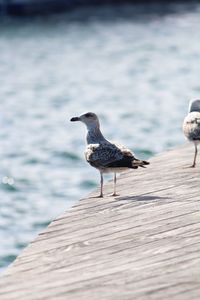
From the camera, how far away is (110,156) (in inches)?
402

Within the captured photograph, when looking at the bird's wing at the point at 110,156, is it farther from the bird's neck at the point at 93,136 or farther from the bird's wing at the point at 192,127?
the bird's wing at the point at 192,127

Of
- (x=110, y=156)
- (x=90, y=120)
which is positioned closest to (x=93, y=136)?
(x=90, y=120)

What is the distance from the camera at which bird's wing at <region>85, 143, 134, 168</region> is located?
1018cm

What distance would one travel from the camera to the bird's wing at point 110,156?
1018 centimetres

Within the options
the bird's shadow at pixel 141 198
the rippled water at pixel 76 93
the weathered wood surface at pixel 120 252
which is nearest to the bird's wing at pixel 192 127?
the weathered wood surface at pixel 120 252

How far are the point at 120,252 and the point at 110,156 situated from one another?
2.18 meters

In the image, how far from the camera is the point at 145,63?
32469mm

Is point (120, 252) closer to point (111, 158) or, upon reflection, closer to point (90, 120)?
point (111, 158)

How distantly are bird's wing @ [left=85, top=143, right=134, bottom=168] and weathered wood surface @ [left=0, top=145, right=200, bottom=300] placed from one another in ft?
0.95

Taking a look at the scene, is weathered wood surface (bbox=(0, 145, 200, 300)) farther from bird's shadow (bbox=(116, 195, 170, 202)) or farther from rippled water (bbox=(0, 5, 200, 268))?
rippled water (bbox=(0, 5, 200, 268))

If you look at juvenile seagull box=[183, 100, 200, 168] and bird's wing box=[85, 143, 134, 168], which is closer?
bird's wing box=[85, 143, 134, 168]

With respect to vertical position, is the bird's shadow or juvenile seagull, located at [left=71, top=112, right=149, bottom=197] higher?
juvenile seagull, located at [left=71, top=112, right=149, bottom=197]

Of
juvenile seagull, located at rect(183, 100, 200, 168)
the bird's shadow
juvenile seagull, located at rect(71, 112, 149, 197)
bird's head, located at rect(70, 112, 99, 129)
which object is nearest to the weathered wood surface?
the bird's shadow

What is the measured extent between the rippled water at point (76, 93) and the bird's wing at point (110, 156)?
11.4 feet
